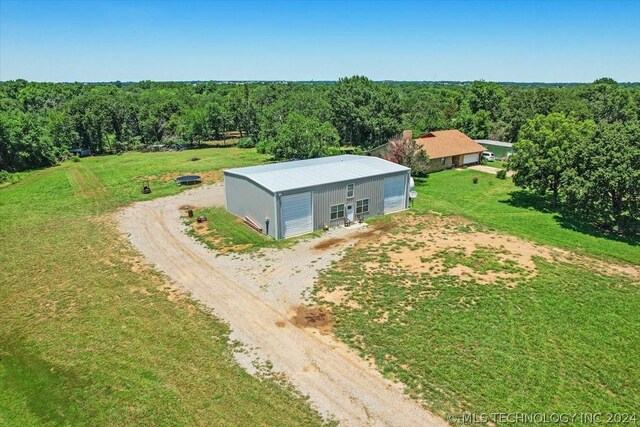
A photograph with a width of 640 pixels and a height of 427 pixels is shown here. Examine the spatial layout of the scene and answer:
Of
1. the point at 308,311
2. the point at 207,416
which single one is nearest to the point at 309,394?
the point at 207,416

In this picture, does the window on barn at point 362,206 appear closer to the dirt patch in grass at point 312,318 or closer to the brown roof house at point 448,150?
the dirt patch in grass at point 312,318

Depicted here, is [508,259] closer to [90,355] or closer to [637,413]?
[637,413]

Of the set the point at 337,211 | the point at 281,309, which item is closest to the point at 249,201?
the point at 337,211

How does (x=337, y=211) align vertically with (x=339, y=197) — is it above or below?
below

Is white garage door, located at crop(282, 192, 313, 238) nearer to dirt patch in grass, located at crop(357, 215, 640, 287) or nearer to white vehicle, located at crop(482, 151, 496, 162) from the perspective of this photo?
dirt patch in grass, located at crop(357, 215, 640, 287)

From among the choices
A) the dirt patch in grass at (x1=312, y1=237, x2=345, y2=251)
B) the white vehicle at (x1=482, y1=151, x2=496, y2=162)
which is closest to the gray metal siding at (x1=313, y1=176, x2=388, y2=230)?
the dirt patch in grass at (x1=312, y1=237, x2=345, y2=251)

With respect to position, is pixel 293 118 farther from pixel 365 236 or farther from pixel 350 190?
pixel 365 236
